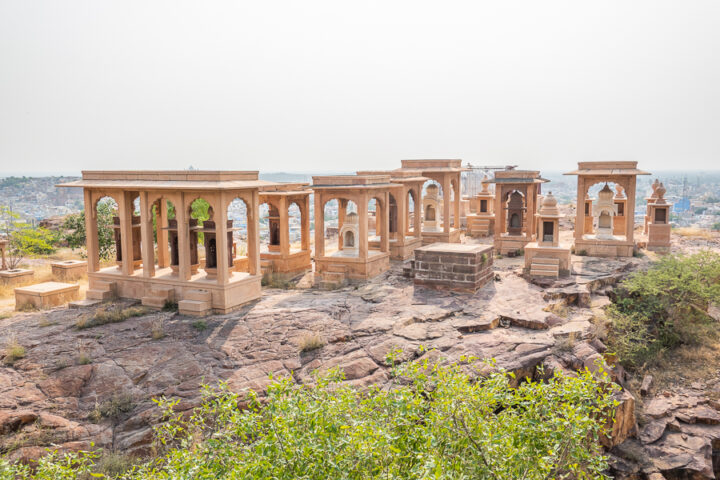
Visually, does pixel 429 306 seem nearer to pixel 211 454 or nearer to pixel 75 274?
pixel 211 454

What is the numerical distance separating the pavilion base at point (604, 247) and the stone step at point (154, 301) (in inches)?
589

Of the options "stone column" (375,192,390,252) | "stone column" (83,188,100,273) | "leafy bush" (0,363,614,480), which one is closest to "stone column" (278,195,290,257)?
"stone column" (375,192,390,252)

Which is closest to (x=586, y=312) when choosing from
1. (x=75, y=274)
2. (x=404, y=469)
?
(x=404, y=469)

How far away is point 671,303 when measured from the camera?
54.1 ft

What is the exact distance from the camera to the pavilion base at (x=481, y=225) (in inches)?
1097

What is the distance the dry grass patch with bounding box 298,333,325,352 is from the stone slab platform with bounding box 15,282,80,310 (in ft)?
26.2

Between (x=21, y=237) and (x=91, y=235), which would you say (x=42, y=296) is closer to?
(x=91, y=235)

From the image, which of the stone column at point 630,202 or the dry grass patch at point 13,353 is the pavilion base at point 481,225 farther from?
the dry grass patch at point 13,353

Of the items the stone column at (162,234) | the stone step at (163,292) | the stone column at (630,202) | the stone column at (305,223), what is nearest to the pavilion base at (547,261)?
the stone column at (630,202)

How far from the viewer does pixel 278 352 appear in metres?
12.1

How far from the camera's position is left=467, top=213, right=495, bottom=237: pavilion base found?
91.5 feet

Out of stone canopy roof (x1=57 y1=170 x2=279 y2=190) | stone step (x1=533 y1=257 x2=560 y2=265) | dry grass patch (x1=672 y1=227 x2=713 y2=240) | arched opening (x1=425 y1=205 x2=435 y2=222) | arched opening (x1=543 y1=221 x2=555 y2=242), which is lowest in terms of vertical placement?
dry grass patch (x1=672 y1=227 x2=713 y2=240)

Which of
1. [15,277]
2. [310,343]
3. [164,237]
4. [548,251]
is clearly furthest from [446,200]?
[15,277]

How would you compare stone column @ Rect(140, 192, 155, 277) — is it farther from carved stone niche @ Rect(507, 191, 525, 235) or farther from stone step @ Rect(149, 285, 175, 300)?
carved stone niche @ Rect(507, 191, 525, 235)
